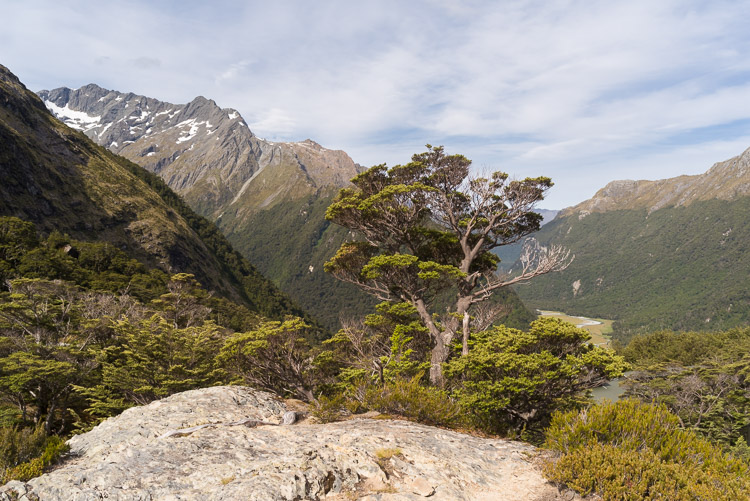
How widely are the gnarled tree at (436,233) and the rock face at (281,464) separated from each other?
6.89 meters

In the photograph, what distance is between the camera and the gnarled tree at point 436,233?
15.6 m

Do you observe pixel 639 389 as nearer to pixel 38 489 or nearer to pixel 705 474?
pixel 705 474

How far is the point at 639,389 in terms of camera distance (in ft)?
115

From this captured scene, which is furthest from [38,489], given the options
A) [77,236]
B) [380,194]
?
[77,236]

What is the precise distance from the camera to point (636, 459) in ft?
21.8

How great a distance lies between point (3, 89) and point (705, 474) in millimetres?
152344

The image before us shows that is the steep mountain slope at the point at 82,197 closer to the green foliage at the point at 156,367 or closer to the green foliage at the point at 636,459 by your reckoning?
the green foliage at the point at 156,367

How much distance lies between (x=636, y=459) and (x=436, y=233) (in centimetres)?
1210

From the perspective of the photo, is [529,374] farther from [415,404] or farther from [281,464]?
[281,464]

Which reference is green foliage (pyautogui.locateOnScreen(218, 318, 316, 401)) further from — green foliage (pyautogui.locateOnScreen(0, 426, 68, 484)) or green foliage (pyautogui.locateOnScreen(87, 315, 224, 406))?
green foliage (pyautogui.locateOnScreen(0, 426, 68, 484))

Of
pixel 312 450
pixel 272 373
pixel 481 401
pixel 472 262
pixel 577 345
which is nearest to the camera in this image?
pixel 312 450

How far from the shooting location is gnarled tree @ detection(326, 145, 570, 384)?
51.1 ft

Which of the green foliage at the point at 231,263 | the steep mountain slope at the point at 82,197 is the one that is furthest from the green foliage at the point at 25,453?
the green foliage at the point at 231,263

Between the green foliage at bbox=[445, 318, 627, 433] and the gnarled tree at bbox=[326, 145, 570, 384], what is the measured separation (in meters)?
2.38
